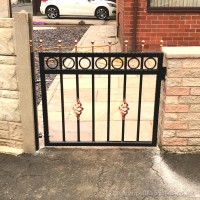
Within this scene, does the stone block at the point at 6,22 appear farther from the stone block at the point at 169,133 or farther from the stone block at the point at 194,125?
the stone block at the point at 194,125

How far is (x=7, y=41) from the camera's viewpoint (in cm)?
386

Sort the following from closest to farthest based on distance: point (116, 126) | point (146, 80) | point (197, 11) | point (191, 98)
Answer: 1. point (191, 98)
2. point (116, 126)
3. point (146, 80)
4. point (197, 11)

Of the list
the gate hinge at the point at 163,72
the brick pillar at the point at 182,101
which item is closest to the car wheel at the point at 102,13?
the brick pillar at the point at 182,101

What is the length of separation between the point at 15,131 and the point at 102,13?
1865 cm

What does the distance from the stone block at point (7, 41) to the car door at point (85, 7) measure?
18.1 metres

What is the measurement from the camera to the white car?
69.8 feet

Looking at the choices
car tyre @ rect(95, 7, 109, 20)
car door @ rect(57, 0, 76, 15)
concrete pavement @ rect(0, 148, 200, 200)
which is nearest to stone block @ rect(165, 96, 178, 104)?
concrete pavement @ rect(0, 148, 200, 200)

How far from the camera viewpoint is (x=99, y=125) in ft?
16.8

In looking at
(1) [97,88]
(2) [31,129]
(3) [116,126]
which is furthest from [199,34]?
(2) [31,129]

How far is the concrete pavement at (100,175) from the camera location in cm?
355

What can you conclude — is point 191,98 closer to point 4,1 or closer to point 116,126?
point 116,126

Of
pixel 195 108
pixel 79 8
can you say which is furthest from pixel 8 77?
pixel 79 8

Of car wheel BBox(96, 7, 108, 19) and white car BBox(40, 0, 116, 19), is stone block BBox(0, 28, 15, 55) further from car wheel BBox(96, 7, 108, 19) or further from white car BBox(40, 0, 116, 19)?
car wheel BBox(96, 7, 108, 19)

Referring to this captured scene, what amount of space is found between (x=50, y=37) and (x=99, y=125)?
9575 millimetres
